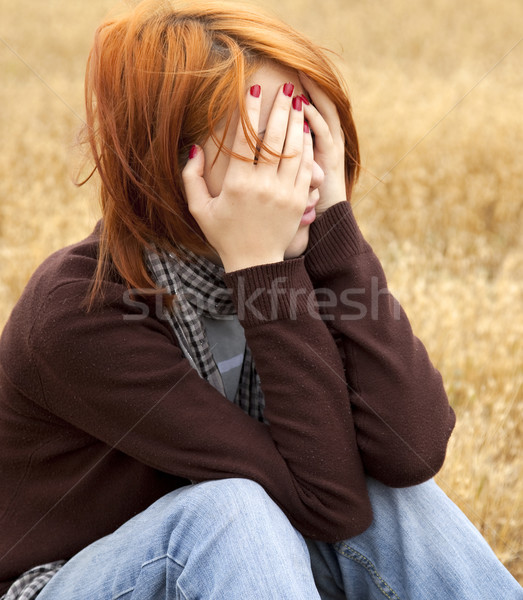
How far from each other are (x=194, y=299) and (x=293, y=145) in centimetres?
42

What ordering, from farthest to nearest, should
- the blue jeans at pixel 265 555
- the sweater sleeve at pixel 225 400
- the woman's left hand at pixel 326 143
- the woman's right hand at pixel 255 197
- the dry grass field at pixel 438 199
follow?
the dry grass field at pixel 438 199
the woman's left hand at pixel 326 143
the woman's right hand at pixel 255 197
the sweater sleeve at pixel 225 400
the blue jeans at pixel 265 555

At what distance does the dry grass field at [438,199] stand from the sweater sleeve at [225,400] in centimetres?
50

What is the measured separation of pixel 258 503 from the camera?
146cm

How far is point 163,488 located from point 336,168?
2.94ft

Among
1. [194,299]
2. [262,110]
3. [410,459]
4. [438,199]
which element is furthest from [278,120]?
[438,199]

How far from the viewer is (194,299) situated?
5.72 feet

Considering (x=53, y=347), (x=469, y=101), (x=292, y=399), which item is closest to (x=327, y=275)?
(x=292, y=399)

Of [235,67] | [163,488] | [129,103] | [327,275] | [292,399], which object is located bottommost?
[163,488]

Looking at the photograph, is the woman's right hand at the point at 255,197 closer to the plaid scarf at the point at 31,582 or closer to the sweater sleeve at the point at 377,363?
the sweater sleeve at the point at 377,363

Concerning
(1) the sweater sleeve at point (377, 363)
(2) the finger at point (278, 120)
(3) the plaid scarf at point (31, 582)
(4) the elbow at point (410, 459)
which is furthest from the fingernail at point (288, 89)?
(3) the plaid scarf at point (31, 582)

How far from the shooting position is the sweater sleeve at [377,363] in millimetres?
1666

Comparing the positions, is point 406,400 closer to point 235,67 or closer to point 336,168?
point 336,168

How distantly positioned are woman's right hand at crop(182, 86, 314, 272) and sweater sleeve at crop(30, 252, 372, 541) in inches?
2.4

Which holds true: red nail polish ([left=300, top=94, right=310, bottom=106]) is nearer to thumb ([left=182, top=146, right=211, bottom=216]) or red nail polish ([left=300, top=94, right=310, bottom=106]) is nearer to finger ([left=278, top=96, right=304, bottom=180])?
finger ([left=278, top=96, right=304, bottom=180])
